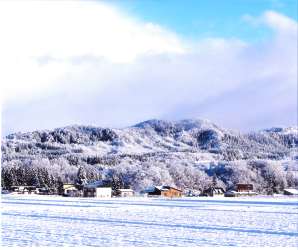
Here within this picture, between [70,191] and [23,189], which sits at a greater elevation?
[23,189]

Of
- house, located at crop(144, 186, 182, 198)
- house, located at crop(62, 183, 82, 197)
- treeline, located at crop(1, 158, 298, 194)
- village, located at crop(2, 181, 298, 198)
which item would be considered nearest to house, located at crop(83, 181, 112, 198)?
village, located at crop(2, 181, 298, 198)

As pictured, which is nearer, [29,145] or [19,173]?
[19,173]

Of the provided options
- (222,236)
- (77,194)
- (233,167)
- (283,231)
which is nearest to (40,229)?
(222,236)

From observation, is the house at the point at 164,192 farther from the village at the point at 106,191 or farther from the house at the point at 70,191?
the house at the point at 70,191

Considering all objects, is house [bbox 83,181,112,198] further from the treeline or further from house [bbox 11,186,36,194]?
house [bbox 11,186,36,194]

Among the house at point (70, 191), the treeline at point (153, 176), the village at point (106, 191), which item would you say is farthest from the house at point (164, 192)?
the house at point (70, 191)

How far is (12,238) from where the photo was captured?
37.2 ft

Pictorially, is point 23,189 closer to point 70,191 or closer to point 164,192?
point 70,191

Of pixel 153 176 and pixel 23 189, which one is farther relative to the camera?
pixel 153 176

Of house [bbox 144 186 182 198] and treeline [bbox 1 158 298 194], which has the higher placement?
treeline [bbox 1 158 298 194]

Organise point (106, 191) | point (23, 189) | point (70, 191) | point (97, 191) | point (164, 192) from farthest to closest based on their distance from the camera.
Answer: point (23, 189) → point (70, 191) → point (164, 192) → point (106, 191) → point (97, 191)

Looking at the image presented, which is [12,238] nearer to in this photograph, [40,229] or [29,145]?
[40,229]

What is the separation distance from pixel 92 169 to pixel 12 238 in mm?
84413

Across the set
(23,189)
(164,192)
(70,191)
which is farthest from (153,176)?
(23,189)
